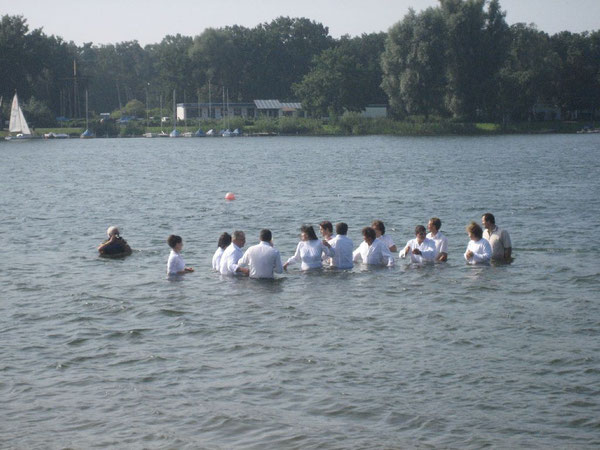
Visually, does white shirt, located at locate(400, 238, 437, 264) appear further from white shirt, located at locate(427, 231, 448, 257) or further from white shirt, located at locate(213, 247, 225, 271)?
white shirt, located at locate(213, 247, 225, 271)

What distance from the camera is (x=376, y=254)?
23766 millimetres

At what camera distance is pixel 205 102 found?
185125 millimetres

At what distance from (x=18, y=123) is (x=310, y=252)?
13534cm

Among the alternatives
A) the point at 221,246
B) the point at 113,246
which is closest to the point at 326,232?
the point at 221,246

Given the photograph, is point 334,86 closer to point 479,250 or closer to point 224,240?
point 479,250

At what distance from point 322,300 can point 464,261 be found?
6.40m

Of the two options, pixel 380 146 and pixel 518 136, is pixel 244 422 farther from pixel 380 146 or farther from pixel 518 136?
pixel 518 136

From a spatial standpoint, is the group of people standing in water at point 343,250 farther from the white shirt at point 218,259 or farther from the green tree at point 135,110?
the green tree at point 135,110

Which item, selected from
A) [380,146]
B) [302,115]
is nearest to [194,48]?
[302,115]

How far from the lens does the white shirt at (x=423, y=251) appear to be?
23922 millimetres

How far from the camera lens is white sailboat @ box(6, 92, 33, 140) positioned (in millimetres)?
147663

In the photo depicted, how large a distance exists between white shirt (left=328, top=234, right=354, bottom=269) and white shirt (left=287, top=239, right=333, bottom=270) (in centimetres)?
21

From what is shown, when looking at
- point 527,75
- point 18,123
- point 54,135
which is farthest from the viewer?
point 54,135

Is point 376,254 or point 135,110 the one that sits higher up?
point 135,110
